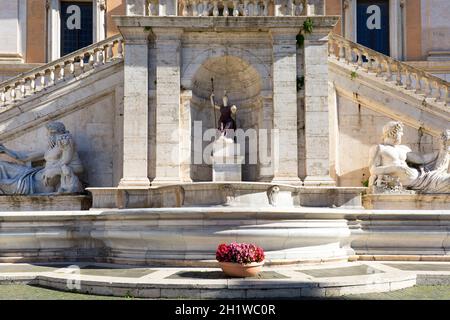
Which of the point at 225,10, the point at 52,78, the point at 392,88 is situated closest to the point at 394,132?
the point at 392,88

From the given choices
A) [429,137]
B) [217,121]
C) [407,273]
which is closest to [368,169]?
[429,137]

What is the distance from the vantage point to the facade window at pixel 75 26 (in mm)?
24125

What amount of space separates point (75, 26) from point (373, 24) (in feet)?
41.3

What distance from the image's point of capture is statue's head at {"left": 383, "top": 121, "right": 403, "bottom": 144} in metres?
15.3

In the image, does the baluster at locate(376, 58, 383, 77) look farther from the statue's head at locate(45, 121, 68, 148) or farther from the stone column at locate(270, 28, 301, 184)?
the statue's head at locate(45, 121, 68, 148)

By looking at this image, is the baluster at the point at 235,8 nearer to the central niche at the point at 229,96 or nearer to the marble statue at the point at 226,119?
the central niche at the point at 229,96

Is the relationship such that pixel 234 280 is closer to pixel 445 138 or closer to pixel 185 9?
pixel 445 138

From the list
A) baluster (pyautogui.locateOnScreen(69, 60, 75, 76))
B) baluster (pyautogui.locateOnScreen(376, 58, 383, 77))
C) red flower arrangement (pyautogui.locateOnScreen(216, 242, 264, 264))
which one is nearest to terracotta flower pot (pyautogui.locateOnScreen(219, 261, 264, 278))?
red flower arrangement (pyautogui.locateOnScreen(216, 242, 264, 264))

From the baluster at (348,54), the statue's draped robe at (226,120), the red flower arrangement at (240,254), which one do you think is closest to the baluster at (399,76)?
the baluster at (348,54)

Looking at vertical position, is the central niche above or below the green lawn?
above

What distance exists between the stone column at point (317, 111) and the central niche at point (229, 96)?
1444mm

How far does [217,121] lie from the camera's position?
16.9 m

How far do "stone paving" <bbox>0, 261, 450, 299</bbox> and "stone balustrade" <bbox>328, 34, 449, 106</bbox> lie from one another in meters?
6.06

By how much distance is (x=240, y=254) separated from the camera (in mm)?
9758
